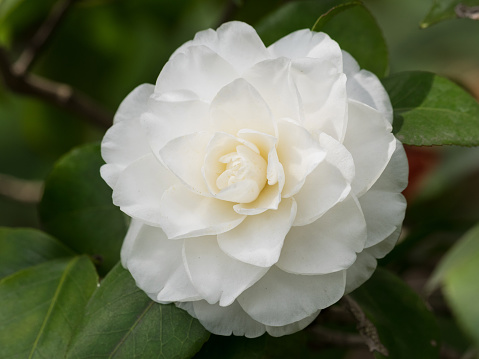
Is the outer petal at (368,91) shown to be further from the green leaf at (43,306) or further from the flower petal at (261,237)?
the green leaf at (43,306)

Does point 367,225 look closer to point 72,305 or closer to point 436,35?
point 72,305

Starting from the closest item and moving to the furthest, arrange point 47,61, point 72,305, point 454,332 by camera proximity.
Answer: point 72,305 < point 454,332 < point 47,61

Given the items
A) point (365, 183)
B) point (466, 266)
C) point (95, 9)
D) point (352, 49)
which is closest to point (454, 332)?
point (466, 266)

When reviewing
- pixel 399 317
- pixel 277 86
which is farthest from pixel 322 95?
pixel 399 317

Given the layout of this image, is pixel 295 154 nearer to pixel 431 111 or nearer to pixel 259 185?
pixel 259 185

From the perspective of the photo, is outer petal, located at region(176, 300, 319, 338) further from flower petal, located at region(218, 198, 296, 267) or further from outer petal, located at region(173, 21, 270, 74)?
outer petal, located at region(173, 21, 270, 74)

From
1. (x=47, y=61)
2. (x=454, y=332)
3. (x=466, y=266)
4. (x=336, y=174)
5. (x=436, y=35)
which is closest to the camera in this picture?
(x=336, y=174)

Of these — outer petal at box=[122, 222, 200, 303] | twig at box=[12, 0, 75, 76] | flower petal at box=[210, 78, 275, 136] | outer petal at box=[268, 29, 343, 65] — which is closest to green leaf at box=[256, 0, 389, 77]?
outer petal at box=[268, 29, 343, 65]
